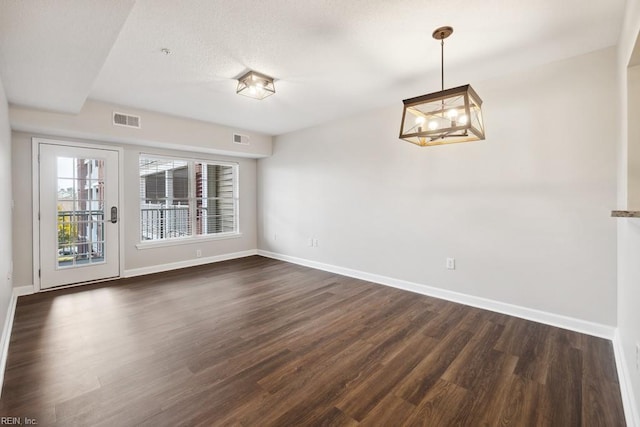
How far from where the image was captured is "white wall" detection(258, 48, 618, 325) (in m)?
2.72

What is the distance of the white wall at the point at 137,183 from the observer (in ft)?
12.6

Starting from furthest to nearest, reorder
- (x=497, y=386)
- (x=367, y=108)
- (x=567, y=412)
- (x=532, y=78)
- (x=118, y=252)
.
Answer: (x=118, y=252), (x=367, y=108), (x=532, y=78), (x=497, y=386), (x=567, y=412)

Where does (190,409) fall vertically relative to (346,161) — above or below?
below

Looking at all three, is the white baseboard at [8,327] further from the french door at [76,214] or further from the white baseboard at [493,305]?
the white baseboard at [493,305]

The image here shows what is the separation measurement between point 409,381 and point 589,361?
4.99 feet

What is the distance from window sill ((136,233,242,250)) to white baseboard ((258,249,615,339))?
7.75ft

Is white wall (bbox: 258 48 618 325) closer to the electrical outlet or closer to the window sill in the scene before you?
the electrical outlet

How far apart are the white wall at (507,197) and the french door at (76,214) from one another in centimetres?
360

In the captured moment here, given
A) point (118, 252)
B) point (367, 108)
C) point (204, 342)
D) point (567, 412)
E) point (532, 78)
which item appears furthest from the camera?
point (118, 252)

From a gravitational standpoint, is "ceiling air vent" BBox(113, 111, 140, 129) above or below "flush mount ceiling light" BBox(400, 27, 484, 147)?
above

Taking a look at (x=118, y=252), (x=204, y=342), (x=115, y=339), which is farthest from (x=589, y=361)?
(x=118, y=252)

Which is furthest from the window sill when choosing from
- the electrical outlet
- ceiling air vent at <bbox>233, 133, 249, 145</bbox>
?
the electrical outlet

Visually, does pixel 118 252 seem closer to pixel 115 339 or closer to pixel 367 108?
pixel 115 339

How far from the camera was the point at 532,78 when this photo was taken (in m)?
3.01
